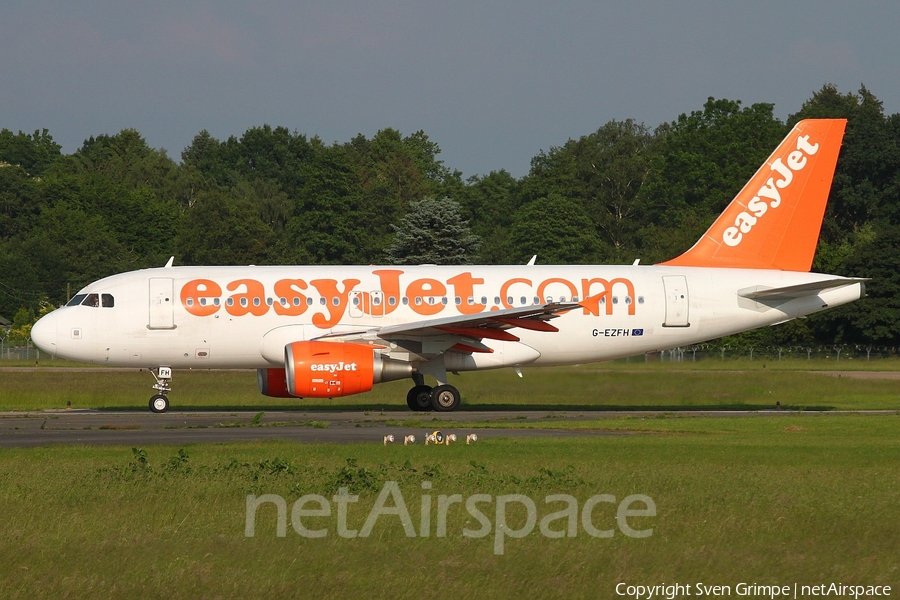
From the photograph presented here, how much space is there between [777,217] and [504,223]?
82136 millimetres

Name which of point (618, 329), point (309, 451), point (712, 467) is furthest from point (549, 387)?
point (712, 467)

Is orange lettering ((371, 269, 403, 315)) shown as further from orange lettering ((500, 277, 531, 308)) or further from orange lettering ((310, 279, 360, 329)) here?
orange lettering ((500, 277, 531, 308))

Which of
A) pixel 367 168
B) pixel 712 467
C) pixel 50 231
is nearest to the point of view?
pixel 712 467

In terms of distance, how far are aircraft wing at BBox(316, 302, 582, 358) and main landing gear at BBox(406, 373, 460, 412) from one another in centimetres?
91

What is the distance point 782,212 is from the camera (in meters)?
29.8

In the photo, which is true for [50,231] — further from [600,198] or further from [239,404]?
[239,404]

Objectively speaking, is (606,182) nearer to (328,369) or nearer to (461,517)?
(328,369)

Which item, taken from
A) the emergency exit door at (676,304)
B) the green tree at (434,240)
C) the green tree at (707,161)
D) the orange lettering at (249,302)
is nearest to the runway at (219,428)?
the orange lettering at (249,302)

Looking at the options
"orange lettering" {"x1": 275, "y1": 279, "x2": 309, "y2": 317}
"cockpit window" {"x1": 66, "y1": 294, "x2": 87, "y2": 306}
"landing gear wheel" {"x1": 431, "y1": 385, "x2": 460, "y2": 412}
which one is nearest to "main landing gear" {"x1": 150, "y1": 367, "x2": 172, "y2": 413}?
"cockpit window" {"x1": 66, "y1": 294, "x2": 87, "y2": 306}

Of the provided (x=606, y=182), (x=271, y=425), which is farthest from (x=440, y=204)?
(x=606, y=182)

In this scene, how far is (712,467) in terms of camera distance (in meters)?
15.5

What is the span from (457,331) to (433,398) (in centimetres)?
179

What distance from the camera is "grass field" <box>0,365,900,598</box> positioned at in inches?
374

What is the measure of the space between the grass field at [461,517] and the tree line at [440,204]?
139ft
